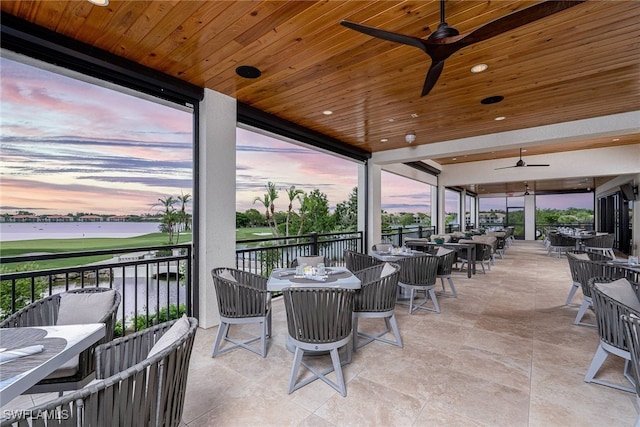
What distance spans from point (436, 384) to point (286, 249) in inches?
124

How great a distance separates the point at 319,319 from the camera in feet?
7.00

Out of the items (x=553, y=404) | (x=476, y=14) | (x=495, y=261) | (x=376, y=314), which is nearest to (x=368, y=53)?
(x=476, y=14)

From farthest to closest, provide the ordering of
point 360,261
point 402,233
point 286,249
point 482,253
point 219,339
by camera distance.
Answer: point 402,233 < point 482,253 < point 286,249 < point 360,261 < point 219,339

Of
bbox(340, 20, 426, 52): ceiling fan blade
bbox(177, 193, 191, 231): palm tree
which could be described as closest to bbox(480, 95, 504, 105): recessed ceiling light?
bbox(340, 20, 426, 52): ceiling fan blade

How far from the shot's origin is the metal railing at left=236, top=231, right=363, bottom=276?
4.26m

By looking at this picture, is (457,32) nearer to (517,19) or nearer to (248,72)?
(517,19)

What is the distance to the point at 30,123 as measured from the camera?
3.13 m

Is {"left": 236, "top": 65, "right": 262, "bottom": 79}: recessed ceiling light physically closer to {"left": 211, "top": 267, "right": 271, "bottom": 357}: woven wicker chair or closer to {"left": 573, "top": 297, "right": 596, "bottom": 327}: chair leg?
{"left": 211, "top": 267, "right": 271, "bottom": 357}: woven wicker chair

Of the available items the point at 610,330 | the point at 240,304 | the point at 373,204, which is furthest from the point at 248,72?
the point at 373,204

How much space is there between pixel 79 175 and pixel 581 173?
1129 cm

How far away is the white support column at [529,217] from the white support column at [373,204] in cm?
1241

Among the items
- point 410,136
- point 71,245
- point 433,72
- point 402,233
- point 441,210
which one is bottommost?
point 402,233

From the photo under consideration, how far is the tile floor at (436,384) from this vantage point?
74.8 inches

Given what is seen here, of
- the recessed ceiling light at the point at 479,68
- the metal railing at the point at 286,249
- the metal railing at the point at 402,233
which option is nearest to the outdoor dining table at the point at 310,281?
→ the metal railing at the point at 286,249
